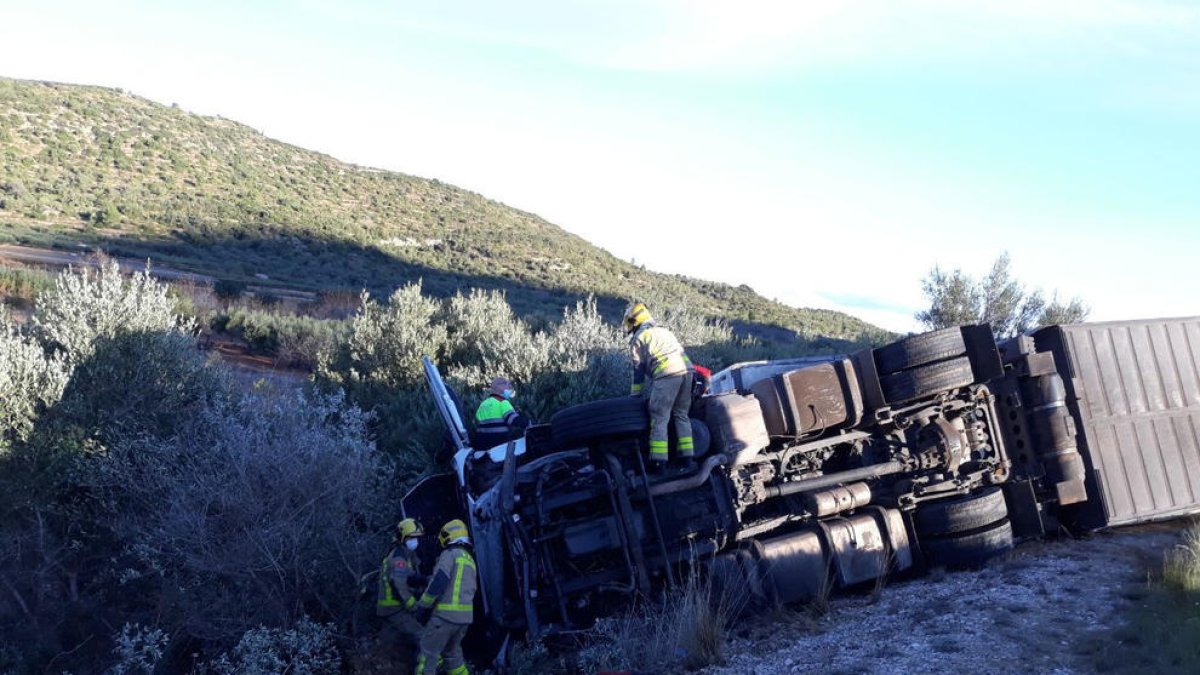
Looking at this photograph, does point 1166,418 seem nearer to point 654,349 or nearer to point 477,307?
point 654,349

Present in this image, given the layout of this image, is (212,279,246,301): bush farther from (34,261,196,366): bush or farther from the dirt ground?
the dirt ground

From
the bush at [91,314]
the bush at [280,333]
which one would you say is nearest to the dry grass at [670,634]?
the bush at [91,314]

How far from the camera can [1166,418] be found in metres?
9.80

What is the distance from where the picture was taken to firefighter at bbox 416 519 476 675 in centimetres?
721

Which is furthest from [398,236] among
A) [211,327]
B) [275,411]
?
[275,411]

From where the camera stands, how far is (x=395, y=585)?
743 centimetres

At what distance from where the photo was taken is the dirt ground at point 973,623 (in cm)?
600

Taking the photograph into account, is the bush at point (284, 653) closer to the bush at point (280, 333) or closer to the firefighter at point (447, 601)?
the firefighter at point (447, 601)

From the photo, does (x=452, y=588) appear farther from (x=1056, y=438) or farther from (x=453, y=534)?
(x=1056, y=438)

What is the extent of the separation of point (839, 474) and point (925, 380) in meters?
1.15

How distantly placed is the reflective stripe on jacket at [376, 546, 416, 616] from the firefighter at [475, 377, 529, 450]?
2132 mm

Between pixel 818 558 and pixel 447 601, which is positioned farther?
pixel 818 558

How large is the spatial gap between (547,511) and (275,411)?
12.1 ft

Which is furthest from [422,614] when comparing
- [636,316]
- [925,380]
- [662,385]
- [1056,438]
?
[1056,438]
